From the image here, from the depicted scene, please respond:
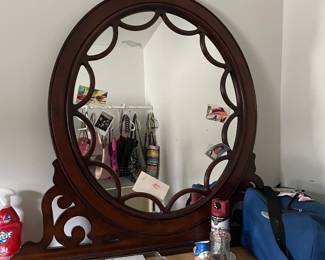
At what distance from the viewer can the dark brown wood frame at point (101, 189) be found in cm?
94

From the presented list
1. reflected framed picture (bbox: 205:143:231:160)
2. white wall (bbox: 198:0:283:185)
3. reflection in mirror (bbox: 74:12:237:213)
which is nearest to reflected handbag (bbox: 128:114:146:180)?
reflection in mirror (bbox: 74:12:237:213)

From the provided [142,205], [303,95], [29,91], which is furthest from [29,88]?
[303,95]

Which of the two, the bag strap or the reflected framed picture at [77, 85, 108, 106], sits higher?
the reflected framed picture at [77, 85, 108, 106]

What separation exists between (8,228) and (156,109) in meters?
0.57

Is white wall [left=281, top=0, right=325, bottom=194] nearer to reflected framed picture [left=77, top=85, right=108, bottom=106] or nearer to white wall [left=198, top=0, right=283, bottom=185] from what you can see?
white wall [left=198, top=0, right=283, bottom=185]

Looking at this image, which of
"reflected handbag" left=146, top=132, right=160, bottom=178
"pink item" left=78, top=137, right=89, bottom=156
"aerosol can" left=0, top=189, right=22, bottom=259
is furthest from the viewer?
"reflected handbag" left=146, top=132, right=160, bottom=178

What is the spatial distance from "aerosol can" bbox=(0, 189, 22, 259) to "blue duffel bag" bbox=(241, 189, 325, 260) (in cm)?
68

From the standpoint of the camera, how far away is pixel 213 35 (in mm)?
1097

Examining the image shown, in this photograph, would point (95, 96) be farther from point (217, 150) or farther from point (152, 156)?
point (217, 150)

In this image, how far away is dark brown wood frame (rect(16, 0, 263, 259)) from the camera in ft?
3.07

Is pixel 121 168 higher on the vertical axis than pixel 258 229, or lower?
higher

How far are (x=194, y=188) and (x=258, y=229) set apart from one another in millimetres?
246

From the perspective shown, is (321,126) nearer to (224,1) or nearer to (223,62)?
(223,62)

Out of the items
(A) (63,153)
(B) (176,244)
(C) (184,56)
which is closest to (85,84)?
(A) (63,153)
